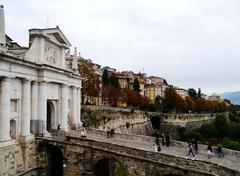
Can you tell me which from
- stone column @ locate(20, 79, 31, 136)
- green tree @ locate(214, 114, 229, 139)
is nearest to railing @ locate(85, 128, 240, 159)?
stone column @ locate(20, 79, 31, 136)

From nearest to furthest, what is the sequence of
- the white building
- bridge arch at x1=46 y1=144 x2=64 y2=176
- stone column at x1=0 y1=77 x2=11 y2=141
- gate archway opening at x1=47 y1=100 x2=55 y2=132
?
stone column at x1=0 y1=77 x2=11 y2=141 → the white building → bridge arch at x1=46 y1=144 x2=64 y2=176 → gate archway opening at x1=47 y1=100 x2=55 y2=132

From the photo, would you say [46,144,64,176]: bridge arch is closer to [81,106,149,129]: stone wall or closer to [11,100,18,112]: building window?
[11,100,18,112]: building window

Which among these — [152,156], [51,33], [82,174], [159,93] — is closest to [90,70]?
[51,33]

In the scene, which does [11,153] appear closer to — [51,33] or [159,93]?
[51,33]

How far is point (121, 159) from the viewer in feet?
71.6

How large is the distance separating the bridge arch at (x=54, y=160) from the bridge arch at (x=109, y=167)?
456 cm

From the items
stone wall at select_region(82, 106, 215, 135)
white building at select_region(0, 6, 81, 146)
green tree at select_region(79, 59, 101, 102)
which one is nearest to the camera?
white building at select_region(0, 6, 81, 146)

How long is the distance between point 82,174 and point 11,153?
16.8 feet

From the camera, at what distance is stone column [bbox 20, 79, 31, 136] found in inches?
988

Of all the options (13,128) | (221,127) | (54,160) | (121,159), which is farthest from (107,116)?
(121,159)

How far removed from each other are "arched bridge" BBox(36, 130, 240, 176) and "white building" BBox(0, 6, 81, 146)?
7.89ft

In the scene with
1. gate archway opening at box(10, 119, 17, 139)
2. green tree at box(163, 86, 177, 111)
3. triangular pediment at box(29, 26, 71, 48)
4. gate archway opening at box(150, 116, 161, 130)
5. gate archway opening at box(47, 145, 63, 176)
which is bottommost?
gate archway opening at box(47, 145, 63, 176)

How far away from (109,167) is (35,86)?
8.83 meters

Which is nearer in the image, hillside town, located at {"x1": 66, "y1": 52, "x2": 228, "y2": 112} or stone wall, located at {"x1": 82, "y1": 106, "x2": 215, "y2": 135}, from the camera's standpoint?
stone wall, located at {"x1": 82, "y1": 106, "x2": 215, "y2": 135}
